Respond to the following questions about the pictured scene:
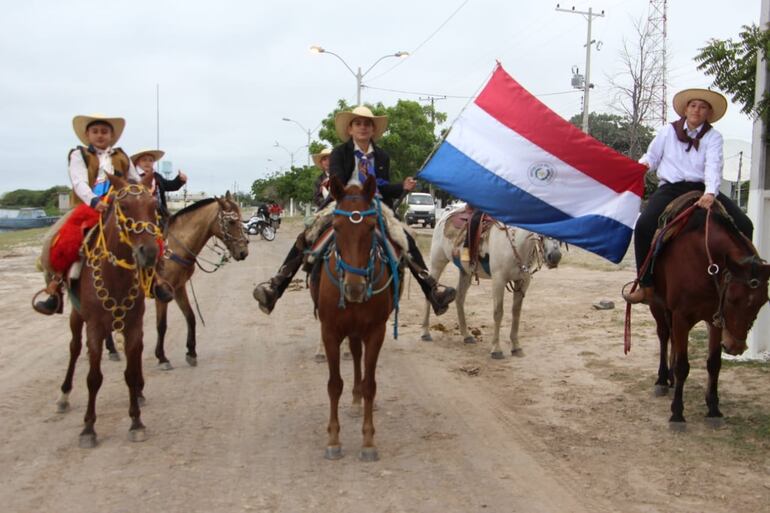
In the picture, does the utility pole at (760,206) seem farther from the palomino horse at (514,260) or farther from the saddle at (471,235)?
the saddle at (471,235)

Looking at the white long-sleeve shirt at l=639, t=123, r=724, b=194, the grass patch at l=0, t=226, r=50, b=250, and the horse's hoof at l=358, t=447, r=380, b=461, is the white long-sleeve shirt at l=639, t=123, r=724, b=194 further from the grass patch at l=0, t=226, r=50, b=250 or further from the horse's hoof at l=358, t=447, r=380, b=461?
the grass patch at l=0, t=226, r=50, b=250

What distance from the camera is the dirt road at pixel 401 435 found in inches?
189

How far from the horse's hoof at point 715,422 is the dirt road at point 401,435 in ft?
0.18

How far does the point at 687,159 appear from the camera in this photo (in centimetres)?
683

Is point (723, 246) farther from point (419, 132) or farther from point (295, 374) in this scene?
point (419, 132)

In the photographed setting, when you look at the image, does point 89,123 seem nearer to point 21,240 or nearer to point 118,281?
point 118,281

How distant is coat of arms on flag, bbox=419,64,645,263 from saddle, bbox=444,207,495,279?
2785 millimetres

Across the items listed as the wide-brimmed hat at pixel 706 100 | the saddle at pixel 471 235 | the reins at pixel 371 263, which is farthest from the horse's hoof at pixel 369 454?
the saddle at pixel 471 235

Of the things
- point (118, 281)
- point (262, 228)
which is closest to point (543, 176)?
point (118, 281)

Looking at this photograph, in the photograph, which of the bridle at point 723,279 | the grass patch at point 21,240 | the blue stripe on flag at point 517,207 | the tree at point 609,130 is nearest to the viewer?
the bridle at point 723,279

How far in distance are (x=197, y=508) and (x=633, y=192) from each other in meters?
5.40

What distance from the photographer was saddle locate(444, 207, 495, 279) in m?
10.3

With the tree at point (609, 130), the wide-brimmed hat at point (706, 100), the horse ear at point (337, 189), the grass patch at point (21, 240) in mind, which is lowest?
the grass patch at point (21, 240)

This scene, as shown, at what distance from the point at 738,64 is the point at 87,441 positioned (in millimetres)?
7579
